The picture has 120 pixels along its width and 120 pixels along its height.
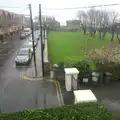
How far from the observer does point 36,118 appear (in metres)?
6.30

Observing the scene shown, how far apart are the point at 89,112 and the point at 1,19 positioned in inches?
1706

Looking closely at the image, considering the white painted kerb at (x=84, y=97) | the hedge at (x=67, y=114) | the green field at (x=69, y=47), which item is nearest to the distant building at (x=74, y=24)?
the green field at (x=69, y=47)

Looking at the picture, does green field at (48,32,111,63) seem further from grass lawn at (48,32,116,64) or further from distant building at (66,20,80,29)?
distant building at (66,20,80,29)

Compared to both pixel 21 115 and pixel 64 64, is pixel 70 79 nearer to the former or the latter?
pixel 64 64

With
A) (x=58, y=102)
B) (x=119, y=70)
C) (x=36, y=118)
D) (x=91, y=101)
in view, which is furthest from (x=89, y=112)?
(x=119, y=70)

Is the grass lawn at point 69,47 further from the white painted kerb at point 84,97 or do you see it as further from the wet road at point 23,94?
the white painted kerb at point 84,97

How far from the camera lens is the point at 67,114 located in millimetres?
6531

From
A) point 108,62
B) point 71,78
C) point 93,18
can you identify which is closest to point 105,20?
point 93,18

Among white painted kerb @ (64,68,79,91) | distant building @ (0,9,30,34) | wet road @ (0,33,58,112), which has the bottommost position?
wet road @ (0,33,58,112)

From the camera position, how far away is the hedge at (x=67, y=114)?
6316 mm

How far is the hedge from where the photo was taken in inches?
249

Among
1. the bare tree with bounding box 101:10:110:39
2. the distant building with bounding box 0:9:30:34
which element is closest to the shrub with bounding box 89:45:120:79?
the distant building with bounding box 0:9:30:34

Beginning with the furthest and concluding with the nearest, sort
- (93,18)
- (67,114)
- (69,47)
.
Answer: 1. (93,18)
2. (69,47)
3. (67,114)

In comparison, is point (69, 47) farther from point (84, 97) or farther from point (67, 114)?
point (67, 114)
